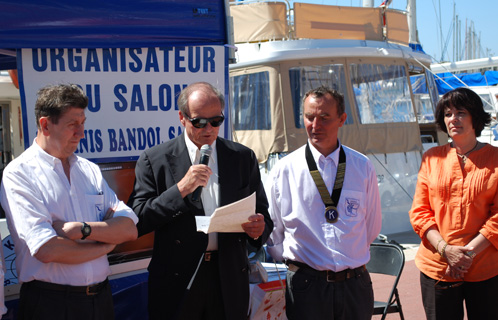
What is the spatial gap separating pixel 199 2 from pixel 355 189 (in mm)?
1739

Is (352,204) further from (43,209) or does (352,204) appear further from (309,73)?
(309,73)

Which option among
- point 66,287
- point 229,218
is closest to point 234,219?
point 229,218

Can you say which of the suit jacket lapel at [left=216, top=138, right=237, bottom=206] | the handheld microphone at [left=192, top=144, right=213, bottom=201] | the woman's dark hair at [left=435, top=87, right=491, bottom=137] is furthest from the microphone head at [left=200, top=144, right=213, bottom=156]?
the woman's dark hair at [left=435, top=87, right=491, bottom=137]

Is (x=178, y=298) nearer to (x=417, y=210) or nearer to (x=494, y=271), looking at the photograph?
(x=417, y=210)

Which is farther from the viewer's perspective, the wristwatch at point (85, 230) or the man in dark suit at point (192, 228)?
the man in dark suit at point (192, 228)

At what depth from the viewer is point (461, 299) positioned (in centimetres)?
365

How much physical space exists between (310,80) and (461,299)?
7195mm

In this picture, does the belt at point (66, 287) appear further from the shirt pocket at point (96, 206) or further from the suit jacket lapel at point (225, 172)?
the suit jacket lapel at point (225, 172)

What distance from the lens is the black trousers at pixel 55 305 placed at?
270 cm

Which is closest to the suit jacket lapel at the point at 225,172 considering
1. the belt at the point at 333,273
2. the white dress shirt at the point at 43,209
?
the white dress shirt at the point at 43,209

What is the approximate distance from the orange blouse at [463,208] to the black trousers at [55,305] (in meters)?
2.15

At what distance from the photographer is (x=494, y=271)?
11.7 ft

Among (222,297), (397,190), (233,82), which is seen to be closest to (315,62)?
(233,82)

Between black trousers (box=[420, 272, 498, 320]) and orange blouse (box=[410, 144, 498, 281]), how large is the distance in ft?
0.18
